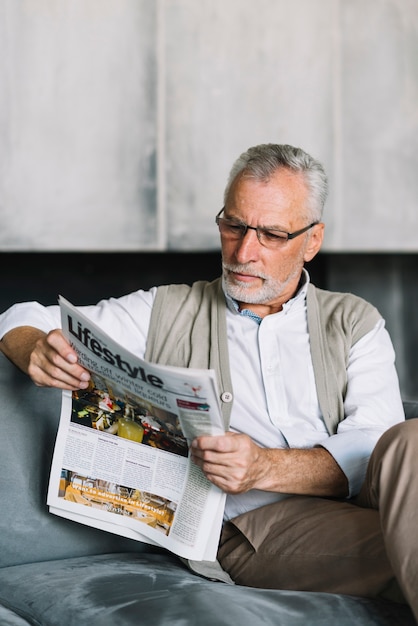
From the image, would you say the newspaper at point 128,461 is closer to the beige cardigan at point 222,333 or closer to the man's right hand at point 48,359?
the man's right hand at point 48,359

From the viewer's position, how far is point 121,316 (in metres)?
1.82

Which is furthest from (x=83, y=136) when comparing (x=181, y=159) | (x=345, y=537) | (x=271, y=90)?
(x=345, y=537)

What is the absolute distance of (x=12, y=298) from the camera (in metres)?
3.96

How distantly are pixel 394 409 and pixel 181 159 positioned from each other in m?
2.05

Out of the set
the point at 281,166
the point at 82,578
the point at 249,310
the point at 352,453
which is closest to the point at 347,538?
the point at 352,453

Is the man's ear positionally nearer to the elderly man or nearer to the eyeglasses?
the elderly man

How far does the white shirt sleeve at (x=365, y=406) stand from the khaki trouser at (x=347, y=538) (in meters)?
0.06

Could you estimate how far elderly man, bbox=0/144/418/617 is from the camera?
1.49 m

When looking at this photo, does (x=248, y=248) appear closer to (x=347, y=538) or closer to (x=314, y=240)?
(x=314, y=240)

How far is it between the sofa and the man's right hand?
0.08 meters

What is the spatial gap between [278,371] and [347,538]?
418mm

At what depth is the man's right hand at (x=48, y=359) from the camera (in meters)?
1.50

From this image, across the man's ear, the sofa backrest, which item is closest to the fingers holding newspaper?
the sofa backrest

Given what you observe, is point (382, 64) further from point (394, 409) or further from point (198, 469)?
point (198, 469)
